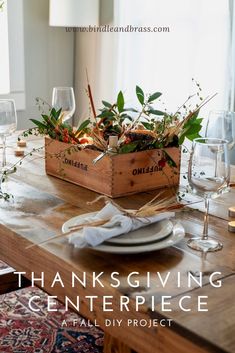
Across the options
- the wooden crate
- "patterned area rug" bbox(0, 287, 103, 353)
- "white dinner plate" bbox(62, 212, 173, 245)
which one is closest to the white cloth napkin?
"white dinner plate" bbox(62, 212, 173, 245)

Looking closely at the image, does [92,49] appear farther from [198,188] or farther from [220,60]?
[198,188]

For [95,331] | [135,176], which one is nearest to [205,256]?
[135,176]

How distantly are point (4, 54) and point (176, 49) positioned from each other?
3.62ft

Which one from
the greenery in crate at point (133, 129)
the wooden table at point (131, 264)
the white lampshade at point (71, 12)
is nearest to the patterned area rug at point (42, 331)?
Answer: the wooden table at point (131, 264)

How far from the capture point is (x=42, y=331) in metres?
1.85

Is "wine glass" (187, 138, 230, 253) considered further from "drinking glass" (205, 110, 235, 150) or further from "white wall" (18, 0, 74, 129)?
"white wall" (18, 0, 74, 129)

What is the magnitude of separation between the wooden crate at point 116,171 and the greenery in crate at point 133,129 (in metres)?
0.02

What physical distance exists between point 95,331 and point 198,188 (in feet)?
3.49

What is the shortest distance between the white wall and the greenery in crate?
6.68 feet

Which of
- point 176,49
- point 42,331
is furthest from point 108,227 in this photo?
point 176,49

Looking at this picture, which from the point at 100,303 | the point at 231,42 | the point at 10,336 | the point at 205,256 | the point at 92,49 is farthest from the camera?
the point at 92,49

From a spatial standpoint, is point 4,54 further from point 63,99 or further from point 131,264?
point 131,264

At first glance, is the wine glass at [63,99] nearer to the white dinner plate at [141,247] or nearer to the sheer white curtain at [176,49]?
the white dinner plate at [141,247]

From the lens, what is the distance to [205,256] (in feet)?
3.09
